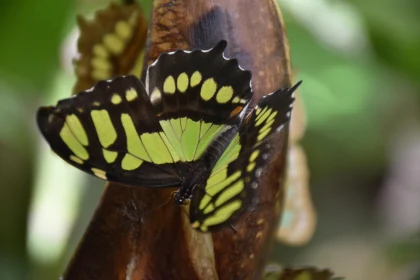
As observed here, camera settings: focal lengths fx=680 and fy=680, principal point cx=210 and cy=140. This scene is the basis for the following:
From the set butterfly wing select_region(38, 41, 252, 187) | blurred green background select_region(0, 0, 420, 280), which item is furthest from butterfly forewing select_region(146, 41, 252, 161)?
blurred green background select_region(0, 0, 420, 280)

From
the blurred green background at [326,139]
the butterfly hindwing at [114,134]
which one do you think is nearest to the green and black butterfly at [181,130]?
the butterfly hindwing at [114,134]

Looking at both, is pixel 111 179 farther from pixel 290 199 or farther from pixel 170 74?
pixel 290 199

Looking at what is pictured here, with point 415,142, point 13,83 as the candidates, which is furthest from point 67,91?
point 415,142

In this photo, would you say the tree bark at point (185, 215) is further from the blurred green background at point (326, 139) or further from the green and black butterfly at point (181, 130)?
the blurred green background at point (326, 139)

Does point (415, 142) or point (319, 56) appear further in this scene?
point (415, 142)

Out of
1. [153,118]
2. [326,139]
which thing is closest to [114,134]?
[153,118]

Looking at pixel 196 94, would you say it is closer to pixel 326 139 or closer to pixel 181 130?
pixel 181 130
